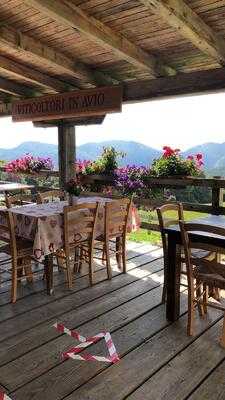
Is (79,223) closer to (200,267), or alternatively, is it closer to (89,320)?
(89,320)

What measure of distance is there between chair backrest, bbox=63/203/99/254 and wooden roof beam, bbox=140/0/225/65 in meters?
1.97

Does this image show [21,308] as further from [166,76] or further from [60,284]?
[166,76]

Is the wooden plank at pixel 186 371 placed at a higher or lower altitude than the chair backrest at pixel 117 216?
lower

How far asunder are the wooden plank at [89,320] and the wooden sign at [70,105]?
8.85ft

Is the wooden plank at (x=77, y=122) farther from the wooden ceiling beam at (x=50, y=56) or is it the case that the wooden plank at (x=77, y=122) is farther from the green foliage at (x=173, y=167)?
the green foliage at (x=173, y=167)

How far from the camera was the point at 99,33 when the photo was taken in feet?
13.9

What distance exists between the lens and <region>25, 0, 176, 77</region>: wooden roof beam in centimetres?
372


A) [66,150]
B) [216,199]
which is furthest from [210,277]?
[66,150]

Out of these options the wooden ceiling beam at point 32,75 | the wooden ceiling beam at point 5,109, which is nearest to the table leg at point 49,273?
the wooden ceiling beam at point 32,75

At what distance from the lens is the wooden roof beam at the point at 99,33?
3.72 meters

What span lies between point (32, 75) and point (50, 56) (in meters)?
0.89

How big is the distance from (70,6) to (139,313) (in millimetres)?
3191

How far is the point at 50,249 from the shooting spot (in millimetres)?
3850

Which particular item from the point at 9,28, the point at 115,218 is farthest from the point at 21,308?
the point at 9,28
